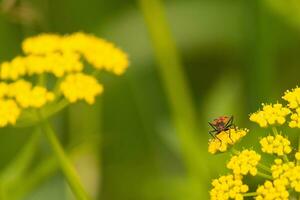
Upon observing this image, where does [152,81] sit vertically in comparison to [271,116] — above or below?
above

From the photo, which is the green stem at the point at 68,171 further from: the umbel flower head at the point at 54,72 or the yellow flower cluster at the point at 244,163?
the yellow flower cluster at the point at 244,163

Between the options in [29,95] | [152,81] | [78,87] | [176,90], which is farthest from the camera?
[152,81]

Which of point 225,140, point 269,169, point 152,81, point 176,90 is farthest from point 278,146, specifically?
point 152,81

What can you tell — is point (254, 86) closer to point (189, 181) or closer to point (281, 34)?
point (281, 34)

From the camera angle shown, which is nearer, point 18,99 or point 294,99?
point 294,99

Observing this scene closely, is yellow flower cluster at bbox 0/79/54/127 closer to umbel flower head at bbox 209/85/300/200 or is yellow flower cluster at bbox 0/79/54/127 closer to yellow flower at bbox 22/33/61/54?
yellow flower at bbox 22/33/61/54

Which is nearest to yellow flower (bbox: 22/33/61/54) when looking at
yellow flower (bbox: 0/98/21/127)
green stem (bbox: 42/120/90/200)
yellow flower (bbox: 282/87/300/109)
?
yellow flower (bbox: 0/98/21/127)

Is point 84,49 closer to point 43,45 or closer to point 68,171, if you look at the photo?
point 43,45
